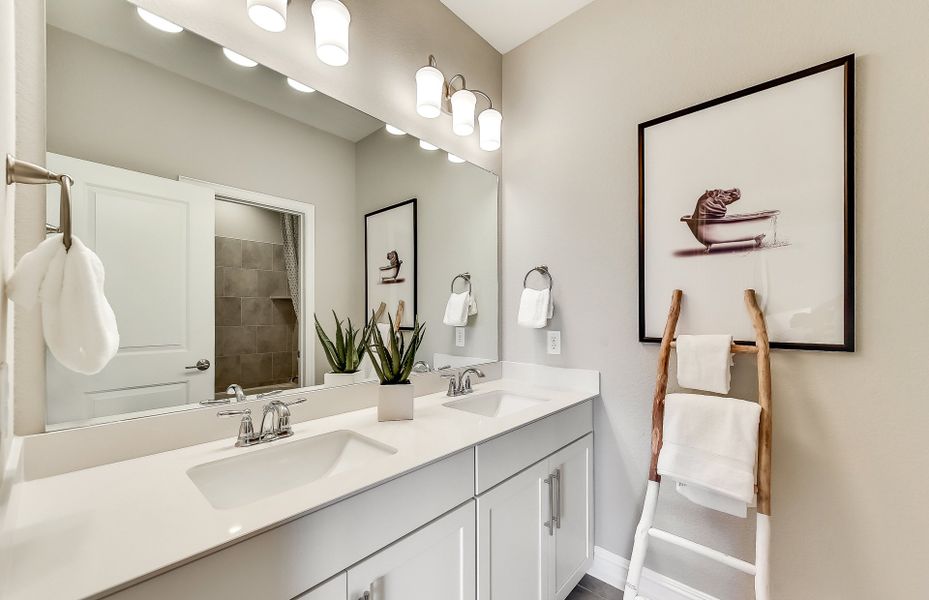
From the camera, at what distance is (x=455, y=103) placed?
1710 mm

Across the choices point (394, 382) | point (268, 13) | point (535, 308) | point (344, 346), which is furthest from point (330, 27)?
point (535, 308)

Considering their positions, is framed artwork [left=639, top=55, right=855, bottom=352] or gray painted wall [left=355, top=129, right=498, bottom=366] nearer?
framed artwork [left=639, top=55, right=855, bottom=352]

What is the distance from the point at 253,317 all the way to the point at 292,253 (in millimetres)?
245

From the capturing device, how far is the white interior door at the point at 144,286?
92 centimetres

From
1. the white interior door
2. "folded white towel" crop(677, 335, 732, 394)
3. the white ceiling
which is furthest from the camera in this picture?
the white ceiling

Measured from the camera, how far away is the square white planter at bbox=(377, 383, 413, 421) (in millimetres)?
1292

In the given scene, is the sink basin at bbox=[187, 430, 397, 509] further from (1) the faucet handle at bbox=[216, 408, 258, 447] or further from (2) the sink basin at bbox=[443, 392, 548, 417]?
(2) the sink basin at bbox=[443, 392, 548, 417]

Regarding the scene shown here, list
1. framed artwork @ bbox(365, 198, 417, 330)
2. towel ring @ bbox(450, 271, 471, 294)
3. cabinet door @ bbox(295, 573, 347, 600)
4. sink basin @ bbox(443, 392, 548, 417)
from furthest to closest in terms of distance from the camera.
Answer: towel ring @ bbox(450, 271, 471, 294), sink basin @ bbox(443, 392, 548, 417), framed artwork @ bbox(365, 198, 417, 330), cabinet door @ bbox(295, 573, 347, 600)

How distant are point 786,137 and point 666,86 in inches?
19.3

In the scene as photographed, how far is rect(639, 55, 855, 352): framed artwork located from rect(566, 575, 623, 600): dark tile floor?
106 cm

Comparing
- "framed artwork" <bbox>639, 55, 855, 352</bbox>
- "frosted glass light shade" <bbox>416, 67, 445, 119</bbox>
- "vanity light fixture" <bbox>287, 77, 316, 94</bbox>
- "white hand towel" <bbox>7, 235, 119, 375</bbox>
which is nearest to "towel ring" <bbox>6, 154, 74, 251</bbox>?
"white hand towel" <bbox>7, 235, 119, 375</bbox>

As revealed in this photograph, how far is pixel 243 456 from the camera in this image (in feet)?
3.22

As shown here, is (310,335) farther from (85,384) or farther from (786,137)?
(786,137)

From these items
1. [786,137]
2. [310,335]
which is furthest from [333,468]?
[786,137]
